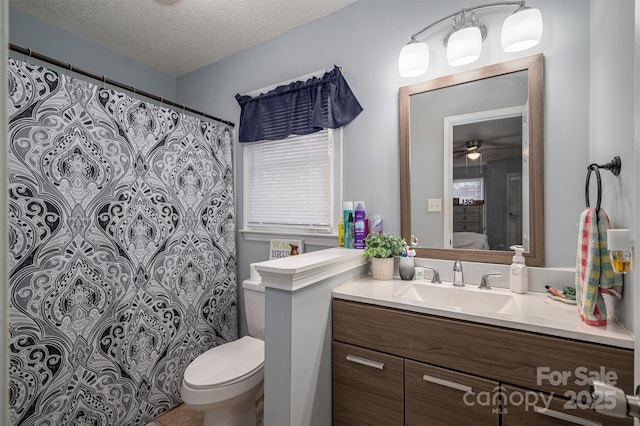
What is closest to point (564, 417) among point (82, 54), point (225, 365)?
point (225, 365)

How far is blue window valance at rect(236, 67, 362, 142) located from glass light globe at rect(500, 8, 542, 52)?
2.60ft

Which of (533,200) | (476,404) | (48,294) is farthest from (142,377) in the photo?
(533,200)

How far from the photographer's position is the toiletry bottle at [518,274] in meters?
1.28

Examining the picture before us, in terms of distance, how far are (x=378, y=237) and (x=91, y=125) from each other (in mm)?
1652

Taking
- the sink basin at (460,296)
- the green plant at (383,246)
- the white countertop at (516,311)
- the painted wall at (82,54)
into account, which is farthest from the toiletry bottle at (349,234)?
the painted wall at (82,54)

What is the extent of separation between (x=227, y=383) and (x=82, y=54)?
2583 millimetres

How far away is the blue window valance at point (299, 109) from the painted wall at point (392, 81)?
0.28 ft

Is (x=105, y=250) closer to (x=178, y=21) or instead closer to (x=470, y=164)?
(x=178, y=21)

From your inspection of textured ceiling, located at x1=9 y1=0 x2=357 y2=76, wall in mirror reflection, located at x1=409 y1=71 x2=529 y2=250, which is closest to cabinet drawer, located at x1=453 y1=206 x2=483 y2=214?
wall in mirror reflection, located at x1=409 y1=71 x2=529 y2=250

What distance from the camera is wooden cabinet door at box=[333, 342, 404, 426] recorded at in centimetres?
114

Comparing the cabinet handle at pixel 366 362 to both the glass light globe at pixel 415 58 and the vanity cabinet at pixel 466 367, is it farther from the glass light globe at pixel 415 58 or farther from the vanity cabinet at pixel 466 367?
the glass light globe at pixel 415 58

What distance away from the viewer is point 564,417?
2.85ft

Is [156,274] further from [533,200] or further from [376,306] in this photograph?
[533,200]

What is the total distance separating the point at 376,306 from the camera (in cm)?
120
